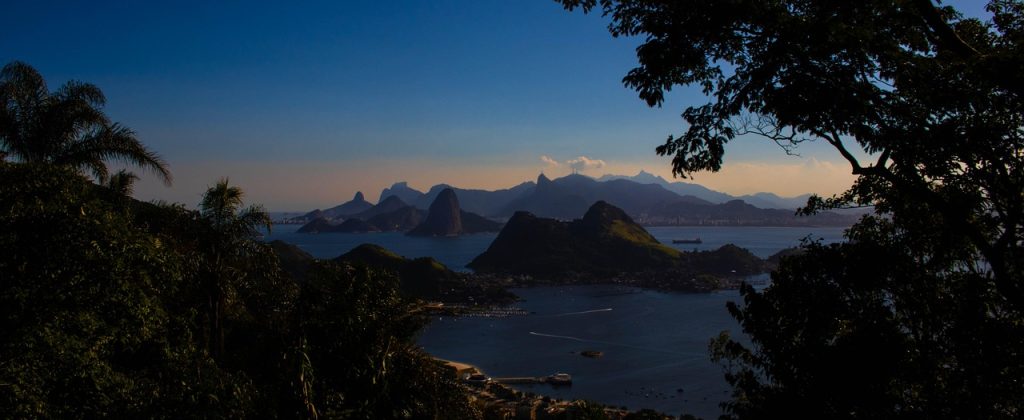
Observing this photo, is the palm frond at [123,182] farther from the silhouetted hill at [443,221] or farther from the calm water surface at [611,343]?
the silhouetted hill at [443,221]

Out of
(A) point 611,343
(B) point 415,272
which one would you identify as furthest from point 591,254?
(A) point 611,343

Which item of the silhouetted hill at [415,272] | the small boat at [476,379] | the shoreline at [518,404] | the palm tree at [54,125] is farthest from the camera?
the silhouetted hill at [415,272]

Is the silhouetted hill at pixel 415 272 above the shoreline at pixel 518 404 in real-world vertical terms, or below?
above

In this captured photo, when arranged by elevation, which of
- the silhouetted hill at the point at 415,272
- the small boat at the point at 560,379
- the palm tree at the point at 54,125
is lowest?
the small boat at the point at 560,379

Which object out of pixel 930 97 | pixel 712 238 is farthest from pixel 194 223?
pixel 712 238

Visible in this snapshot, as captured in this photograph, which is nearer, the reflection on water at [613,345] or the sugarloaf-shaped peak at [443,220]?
the reflection on water at [613,345]

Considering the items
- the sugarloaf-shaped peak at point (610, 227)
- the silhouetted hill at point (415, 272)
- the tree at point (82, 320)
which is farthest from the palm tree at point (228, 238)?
the sugarloaf-shaped peak at point (610, 227)

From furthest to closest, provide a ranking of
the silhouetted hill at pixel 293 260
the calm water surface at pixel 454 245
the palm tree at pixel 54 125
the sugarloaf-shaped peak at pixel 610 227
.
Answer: the calm water surface at pixel 454 245
the sugarloaf-shaped peak at pixel 610 227
the silhouetted hill at pixel 293 260
the palm tree at pixel 54 125

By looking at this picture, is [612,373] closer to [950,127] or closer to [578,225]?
[950,127]
